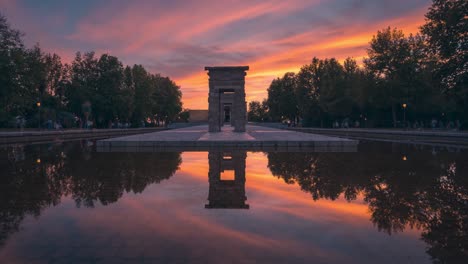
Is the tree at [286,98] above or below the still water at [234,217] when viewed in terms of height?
above

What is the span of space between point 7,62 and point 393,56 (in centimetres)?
5386

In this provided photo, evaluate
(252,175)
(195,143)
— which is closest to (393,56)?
(195,143)

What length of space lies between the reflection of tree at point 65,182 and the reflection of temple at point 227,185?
158 cm

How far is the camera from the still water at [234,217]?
14.3 ft

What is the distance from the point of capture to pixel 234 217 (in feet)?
19.4

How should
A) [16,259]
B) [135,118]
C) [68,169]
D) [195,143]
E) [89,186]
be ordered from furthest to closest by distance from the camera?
[135,118] < [195,143] < [68,169] < [89,186] < [16,259]

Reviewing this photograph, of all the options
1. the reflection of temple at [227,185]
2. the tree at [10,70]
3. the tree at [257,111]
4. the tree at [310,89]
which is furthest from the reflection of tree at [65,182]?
the tree at [257,111]

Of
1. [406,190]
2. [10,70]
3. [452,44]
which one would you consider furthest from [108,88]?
[406,190]

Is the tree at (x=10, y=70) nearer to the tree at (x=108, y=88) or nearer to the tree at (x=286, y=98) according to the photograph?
the tree at (x=108, y=88)

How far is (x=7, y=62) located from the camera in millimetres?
36125

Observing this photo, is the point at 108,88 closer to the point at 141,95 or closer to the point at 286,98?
the point at 141,95

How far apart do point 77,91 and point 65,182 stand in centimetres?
→ 5774

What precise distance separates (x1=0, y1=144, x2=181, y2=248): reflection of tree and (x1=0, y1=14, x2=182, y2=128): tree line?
32172 mm

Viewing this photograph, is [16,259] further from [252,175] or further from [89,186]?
[252,175]
